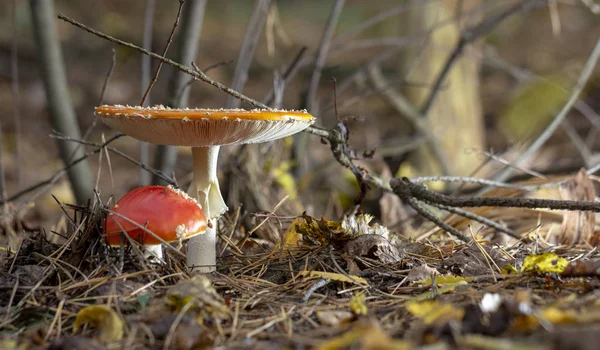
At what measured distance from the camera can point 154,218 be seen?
5.79 feet

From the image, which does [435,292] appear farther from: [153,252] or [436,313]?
[153,252]

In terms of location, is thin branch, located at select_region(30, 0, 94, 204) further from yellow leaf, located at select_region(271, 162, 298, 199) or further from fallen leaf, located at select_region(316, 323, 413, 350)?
fallen leaf, located at select_region(316, 323, 413, 350)

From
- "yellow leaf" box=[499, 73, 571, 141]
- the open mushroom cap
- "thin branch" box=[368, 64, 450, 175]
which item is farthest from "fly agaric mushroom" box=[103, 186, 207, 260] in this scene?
"yellow leaf" box=[499, 73, 571, 141]

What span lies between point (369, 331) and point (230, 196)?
1986mm

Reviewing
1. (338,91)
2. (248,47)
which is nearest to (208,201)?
(248,47)

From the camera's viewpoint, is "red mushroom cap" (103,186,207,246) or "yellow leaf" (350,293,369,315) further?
"red mushroom cap" (103,186,207,246)

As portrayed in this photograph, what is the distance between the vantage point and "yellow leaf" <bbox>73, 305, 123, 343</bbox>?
Result: 1.46m

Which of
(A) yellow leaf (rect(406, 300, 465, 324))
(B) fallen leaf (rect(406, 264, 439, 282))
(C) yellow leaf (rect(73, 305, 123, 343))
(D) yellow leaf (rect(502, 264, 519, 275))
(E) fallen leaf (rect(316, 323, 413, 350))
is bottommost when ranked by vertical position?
(E) fallen leaf (rect(316, 323, 413, 350))

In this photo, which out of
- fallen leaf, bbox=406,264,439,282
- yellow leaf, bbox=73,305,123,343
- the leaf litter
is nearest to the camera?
the leaf litter

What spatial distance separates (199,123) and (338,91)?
3.00 meters

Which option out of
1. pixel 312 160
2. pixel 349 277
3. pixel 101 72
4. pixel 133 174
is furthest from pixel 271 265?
pixel 101 72

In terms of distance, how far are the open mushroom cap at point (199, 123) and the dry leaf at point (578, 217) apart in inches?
58.6

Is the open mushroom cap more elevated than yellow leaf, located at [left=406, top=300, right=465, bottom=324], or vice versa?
the open mushroom cap

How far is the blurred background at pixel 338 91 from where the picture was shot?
130 inches
